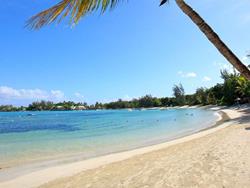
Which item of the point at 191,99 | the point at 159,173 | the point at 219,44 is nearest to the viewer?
the point at 219,44

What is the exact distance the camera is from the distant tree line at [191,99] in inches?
2007

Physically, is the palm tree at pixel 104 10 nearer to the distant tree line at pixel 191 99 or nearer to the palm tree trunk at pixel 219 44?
the palm tree trunk at pixel 219 44

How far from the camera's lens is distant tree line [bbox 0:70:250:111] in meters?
51.0

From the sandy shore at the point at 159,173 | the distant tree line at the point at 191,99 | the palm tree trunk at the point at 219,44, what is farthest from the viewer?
the distant tree line at the point at 191,99

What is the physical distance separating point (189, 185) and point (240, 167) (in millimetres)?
1678

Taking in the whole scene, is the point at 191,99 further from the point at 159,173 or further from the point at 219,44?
the point at 219,44

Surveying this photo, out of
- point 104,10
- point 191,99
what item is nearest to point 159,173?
point 104,10

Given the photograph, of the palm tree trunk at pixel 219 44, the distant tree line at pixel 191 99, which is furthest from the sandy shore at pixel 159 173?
the distant tree line at pixel 191 99

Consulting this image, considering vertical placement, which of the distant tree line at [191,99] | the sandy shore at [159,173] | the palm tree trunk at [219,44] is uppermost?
the distant tree line at [191,99]

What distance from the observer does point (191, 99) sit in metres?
92.2

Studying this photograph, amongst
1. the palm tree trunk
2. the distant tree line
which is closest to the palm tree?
the palm tree trunk

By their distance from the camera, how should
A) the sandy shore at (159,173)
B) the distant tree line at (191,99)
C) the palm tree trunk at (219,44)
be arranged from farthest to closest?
the distant tree line at (191,99) → the sandy shore at (159,173) → the palm tree trunk at (219,44)

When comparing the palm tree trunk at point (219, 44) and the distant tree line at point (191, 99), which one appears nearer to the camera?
the palm tree trunk at point (219, 44)

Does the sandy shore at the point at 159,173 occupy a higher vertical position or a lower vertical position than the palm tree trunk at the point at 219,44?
lower
